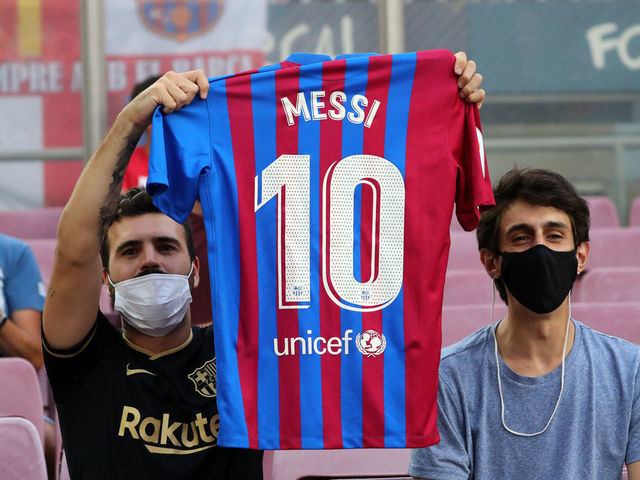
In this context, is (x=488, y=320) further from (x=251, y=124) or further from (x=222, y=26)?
(x=222, y=26)

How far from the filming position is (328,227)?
2.08 metres

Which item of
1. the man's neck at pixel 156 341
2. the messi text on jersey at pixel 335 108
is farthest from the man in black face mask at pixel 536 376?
the man's neck at pixel 156 341

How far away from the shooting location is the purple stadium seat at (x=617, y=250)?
4.06m

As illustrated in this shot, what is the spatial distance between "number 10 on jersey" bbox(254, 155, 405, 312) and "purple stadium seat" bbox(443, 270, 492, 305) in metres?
1.59

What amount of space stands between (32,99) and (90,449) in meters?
3.31

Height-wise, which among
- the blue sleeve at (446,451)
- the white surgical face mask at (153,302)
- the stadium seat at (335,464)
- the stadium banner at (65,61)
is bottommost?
the stadium seat at (335,464)

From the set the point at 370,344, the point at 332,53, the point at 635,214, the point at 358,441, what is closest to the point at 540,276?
the point at 370,344

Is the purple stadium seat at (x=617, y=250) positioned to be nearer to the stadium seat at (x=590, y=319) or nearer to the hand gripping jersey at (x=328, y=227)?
the stadium seat at (x=590, y=319)

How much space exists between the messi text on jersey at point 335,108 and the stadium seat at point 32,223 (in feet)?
9.03

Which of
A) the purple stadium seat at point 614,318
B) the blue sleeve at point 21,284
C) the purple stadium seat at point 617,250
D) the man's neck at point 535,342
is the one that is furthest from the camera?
the purple stadium seat at point 617,250

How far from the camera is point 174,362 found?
2.20 metres

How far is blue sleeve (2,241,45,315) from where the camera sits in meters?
3.31

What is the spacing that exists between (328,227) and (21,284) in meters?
1.66

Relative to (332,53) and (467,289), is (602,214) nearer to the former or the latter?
(467,289)
